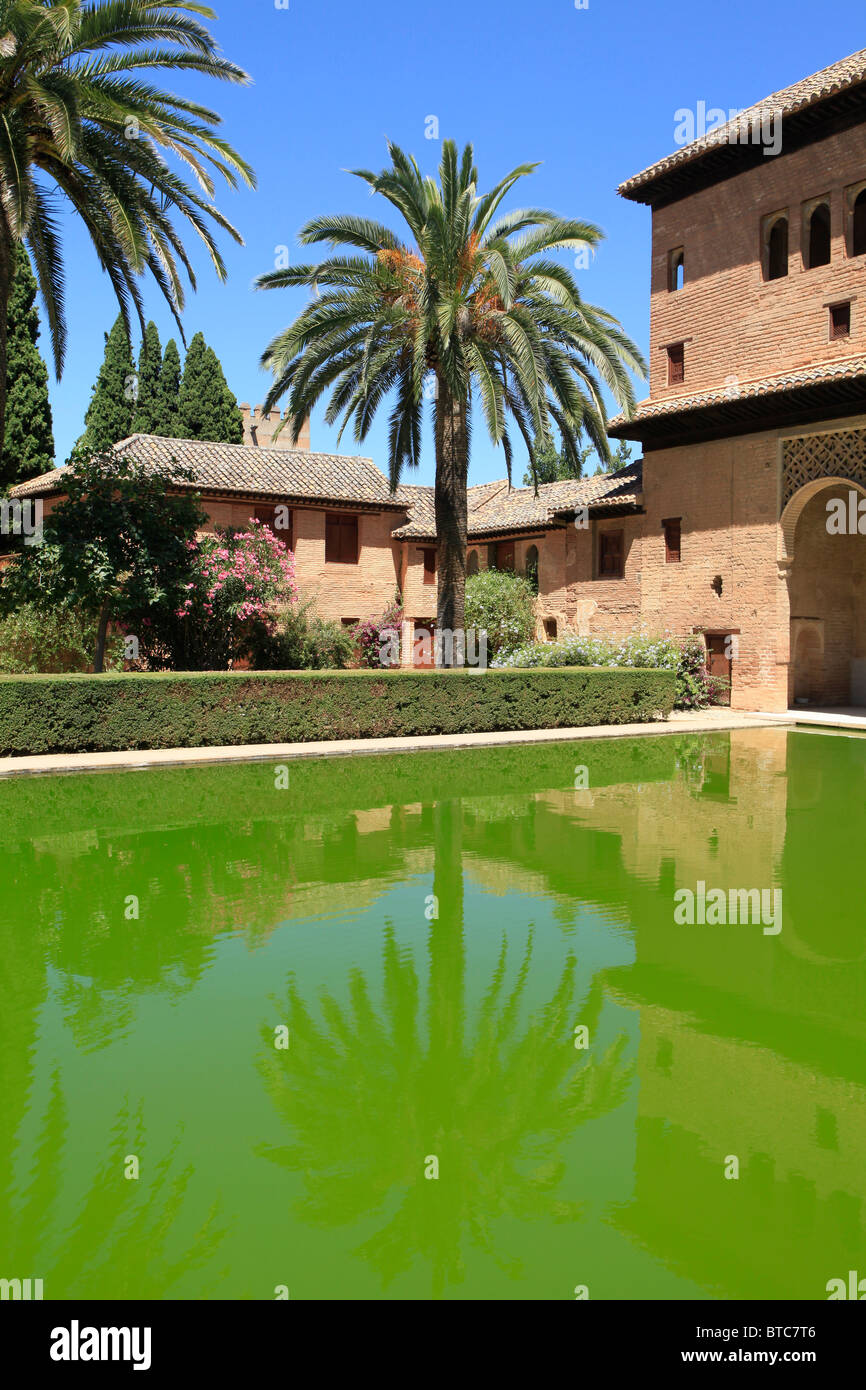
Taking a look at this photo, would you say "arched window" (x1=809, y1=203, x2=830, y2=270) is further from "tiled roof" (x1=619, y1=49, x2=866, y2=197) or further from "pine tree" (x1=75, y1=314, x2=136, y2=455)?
"pine tree" (x1=75, y1=314, x2=136, y2=455)

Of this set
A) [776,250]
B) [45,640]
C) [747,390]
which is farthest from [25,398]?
[776,250]

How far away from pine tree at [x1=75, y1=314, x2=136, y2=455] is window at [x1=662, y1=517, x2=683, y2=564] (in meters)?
22.1

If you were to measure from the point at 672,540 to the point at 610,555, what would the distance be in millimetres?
2738

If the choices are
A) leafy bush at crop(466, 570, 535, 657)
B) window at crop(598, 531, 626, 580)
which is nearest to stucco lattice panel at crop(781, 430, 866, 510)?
window at crop(598, 531, 626, 580)

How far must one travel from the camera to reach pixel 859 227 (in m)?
21.7

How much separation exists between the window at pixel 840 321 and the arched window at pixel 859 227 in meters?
1.03

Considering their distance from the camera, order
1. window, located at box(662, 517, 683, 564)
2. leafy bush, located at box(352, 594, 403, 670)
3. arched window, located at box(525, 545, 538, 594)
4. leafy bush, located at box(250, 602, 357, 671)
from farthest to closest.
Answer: arched window, located at box(525, 545, 538, 594), leafy bush, located at box(352, 594, 403, 670), window, located at box(662, 517, 683, 564), leafy bush, located at box(250, 602, 357, 671)

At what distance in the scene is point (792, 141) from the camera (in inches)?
883

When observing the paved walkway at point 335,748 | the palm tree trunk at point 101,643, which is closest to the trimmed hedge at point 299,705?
the paved walkway at point 335,748

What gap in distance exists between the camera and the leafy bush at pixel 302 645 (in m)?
24.1

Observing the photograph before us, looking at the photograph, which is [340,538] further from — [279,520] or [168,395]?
[168,395]

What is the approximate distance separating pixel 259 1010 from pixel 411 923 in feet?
5.70

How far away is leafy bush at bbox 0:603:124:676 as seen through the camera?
2186 cm
